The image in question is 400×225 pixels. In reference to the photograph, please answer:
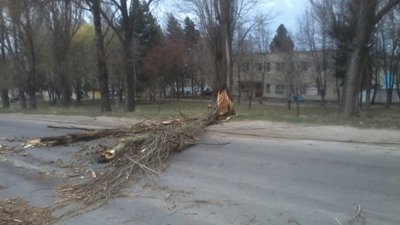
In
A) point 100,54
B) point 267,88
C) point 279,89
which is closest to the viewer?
point 100,54

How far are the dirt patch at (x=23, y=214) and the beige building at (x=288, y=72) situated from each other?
5445 cm

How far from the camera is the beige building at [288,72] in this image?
67.5 metres

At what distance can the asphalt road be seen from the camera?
6773 millimetres

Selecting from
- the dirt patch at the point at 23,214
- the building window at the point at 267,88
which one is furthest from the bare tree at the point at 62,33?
the building window at the point at 267,88

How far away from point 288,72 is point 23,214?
6127 cm

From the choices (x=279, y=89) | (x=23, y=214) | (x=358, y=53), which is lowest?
(x=23, y=214)

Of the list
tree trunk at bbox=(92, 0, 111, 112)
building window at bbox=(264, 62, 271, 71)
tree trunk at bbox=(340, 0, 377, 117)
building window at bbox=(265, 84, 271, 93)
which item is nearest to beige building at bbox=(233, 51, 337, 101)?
building window at bbox=(264, 62, 271, 71)

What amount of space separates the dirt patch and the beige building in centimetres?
5445

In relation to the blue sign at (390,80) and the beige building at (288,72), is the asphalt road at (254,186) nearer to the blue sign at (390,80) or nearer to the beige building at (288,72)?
the beige building at (288,72)

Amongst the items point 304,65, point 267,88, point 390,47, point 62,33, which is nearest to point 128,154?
point 62,33

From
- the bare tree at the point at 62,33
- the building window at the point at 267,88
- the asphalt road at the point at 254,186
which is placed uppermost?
the bare tree at the point at 62,33

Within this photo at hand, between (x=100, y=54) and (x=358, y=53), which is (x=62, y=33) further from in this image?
(x=358, y=53)

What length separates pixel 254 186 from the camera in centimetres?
832

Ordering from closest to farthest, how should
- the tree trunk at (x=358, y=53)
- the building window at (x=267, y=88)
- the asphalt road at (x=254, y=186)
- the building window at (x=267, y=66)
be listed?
the asphalt road at (x=254, y=186)
the tree trunk at (x=358, y=53)
the building window at (x=267, y=66)
the building window at (x=267, y=88)
